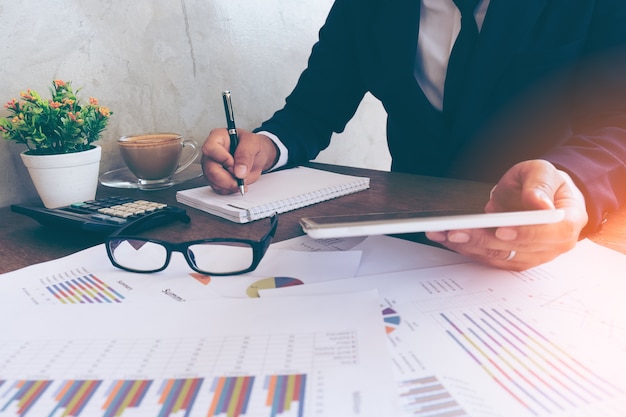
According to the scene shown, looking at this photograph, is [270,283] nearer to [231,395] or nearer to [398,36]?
[231,395]

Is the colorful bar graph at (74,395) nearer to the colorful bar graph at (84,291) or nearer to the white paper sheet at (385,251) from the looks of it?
the colorful bar graph at (84,291)

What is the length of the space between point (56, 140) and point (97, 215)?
0.19 m

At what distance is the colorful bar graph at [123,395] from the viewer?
31 centimetres

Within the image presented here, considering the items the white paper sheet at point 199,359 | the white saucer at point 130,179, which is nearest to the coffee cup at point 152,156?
the white saucer at point 130,179

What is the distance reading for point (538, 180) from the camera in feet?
1.62

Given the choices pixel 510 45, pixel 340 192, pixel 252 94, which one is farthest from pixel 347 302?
pixel 252 94

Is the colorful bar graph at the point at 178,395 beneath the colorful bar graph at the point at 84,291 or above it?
above

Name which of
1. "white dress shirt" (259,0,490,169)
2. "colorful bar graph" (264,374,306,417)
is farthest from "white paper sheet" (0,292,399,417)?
"white dress shirt" (259,0,490,169)

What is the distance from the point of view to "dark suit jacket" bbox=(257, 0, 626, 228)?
745 millimetres

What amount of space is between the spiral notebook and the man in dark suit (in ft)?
0.11

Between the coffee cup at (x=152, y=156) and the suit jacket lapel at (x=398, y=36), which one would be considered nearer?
the coffee cup at (x=152, y=156)

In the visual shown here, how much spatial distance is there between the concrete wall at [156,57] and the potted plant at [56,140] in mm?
126

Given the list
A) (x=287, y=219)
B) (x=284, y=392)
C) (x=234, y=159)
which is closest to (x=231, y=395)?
(x=284, y=392)

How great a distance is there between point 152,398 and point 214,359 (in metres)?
0.06
